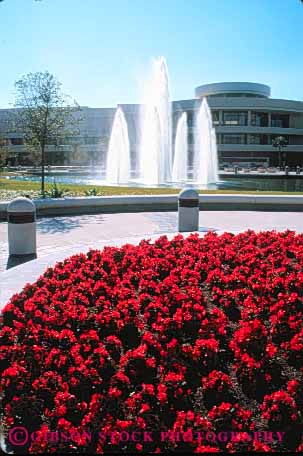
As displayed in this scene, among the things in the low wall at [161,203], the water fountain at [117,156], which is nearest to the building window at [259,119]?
the water fountain at [117,156]

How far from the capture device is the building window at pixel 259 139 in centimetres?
8100

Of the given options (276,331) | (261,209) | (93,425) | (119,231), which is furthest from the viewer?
(261,209)

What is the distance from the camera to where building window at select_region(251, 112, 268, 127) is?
3241 inches

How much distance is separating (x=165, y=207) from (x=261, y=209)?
314cm

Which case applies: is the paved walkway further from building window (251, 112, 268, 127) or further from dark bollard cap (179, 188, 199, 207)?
building window (251, 112, 268, 127)

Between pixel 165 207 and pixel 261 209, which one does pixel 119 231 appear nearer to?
pixel 165 207

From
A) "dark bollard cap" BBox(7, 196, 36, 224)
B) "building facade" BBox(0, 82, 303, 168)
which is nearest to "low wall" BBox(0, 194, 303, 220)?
"dark bollard cap" BBox(7, 196, 36, 224)

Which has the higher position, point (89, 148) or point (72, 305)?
point (89, 148)

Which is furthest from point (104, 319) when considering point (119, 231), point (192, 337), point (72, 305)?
point (119, 231)

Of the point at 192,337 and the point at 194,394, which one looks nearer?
the point at 194,394

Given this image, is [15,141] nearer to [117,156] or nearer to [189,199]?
[117,156]

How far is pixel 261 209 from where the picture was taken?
54.6ft

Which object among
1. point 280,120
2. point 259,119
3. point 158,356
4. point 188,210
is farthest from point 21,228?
point 280,120

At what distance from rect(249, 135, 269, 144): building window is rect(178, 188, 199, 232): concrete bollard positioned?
7147 cm
